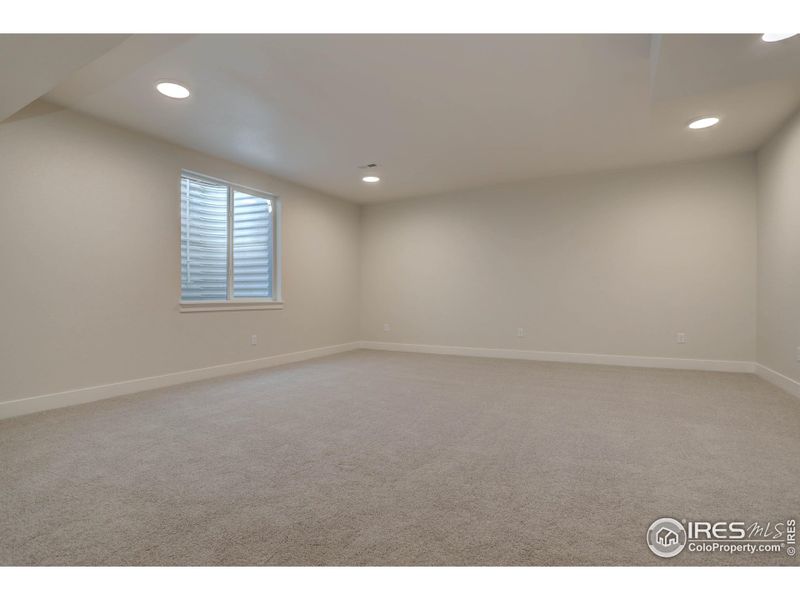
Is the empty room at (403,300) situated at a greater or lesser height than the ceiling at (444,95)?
lesser

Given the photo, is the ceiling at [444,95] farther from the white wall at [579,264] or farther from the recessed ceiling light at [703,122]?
the white wall at [579,264]

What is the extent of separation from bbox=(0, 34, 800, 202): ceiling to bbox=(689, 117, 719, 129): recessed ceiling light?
0.11m

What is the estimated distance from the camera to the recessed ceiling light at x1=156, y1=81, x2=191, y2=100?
283 cm

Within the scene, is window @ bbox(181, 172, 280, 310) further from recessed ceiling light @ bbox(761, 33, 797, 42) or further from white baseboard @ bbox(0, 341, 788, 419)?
recessed ceiling light @ bbox(761, 33, 797, 42)

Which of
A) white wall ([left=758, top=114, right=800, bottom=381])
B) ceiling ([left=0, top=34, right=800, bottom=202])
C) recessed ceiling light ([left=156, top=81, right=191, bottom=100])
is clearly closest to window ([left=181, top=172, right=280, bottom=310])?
ceiling ([left=0, top=34, right=800, bottom=202])

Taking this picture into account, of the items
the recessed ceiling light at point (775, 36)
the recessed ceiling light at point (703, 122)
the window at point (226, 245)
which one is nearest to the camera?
the recessed ceiling light at point (775, 36)

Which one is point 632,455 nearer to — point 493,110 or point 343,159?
point 493,110

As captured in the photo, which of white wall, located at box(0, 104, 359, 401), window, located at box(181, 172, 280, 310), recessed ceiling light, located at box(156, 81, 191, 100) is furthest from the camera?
window, located at box(181, 172, 280, 310)

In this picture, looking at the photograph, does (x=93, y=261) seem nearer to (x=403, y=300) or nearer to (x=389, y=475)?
(x=389, y=475)

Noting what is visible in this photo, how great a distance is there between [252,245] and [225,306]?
91 centimetres

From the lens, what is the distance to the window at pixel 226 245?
13.9 ft
